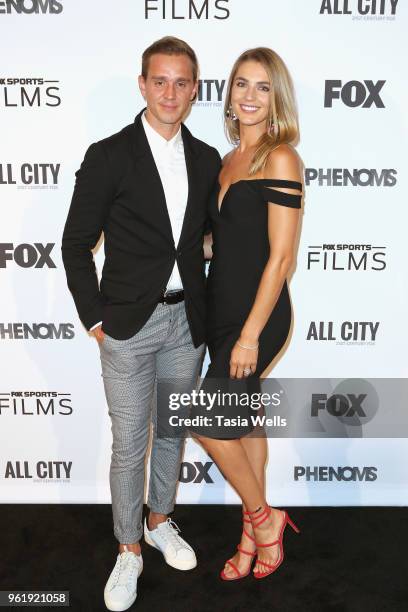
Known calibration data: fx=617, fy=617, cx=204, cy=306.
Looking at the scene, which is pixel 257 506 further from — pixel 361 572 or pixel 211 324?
pixel 211 324

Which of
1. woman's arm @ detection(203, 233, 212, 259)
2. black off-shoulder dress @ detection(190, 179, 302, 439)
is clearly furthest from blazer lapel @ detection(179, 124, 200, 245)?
woman's arm @ detection(203, 233, 212, 259)

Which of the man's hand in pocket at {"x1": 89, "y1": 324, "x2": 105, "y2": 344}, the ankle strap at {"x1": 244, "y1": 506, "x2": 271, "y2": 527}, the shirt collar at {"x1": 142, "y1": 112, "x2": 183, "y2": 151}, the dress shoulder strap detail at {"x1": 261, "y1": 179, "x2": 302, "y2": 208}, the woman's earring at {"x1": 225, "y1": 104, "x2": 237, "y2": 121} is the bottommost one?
the ankle strap at {"x1": 244, "y1": 506, "x2": 271, "y2": 527}

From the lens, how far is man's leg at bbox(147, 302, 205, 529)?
246cm

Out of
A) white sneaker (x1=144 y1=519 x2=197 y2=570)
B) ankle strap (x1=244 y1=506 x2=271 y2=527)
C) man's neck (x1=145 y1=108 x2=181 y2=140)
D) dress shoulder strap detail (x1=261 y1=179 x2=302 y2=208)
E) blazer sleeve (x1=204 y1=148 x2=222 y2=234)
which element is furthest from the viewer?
white sneaker (x1=144 y1=519 x2=197 y2=570)

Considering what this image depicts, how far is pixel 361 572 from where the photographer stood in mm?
2656

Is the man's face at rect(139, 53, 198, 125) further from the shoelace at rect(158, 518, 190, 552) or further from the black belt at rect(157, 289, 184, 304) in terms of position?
the shoelace at rect(158, 518, 190, 552)

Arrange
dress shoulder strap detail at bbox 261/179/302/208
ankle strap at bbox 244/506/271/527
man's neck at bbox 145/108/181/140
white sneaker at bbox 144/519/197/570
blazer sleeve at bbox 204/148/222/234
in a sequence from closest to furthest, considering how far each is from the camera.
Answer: dress shoulder strap detail at bbox 261/179/302/208 → man's neck at bbox 145/108/181/140 → blazer sleeve at bbox 204/148/222/234 → ankle strap at bbox 244/506/271/527 → white sneaker at bbox 144/519/197/570

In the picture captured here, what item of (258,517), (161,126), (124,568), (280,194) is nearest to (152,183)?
(161,126)

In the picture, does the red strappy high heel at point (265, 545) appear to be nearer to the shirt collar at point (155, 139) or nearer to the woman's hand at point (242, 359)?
the woman's hand at point (242, 359)

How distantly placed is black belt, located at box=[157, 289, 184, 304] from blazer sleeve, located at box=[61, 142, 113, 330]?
0.76ft

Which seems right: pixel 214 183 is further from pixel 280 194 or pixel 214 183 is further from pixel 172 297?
pixel 172 297

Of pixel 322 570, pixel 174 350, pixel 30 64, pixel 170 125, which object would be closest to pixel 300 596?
pixel 322 570

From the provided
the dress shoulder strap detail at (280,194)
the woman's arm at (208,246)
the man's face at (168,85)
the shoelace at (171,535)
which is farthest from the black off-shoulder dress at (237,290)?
the shoelace at (171,535)

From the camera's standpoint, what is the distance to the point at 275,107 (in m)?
2.22
